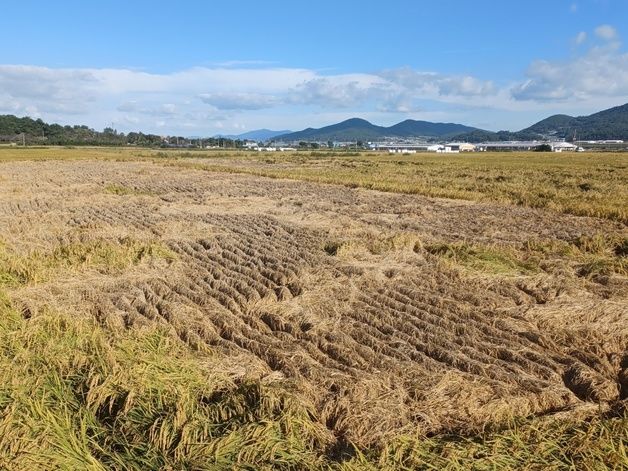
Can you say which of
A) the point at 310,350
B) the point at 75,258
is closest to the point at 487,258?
the point at 310,350

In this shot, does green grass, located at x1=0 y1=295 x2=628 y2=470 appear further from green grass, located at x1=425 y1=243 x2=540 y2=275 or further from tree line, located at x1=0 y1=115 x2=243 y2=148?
tree line, located at x1=0 y1=115 x2=243 y2=148

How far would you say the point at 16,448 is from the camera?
3.54 m

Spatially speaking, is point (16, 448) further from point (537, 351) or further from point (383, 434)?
point (537, 351)

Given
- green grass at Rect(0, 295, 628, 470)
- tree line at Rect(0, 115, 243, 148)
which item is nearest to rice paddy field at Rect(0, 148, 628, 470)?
green grass at Rect(0, 295, 628, 470)

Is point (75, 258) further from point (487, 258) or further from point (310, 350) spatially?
point (487, 258)

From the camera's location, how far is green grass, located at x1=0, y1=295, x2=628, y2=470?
3.55m

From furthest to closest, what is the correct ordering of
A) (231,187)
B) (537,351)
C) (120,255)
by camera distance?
(231,187)
(120,255)
(537,351)

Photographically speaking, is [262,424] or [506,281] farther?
[506,281]

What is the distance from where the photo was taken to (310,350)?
18.4 ft

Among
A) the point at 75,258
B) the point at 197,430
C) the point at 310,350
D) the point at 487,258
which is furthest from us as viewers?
the point at 487,258

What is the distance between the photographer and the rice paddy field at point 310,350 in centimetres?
374

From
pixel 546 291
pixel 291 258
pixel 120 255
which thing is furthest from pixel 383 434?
pixel 120 255

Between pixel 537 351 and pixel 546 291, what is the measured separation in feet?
7.42

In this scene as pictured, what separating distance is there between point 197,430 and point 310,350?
1921 millimetres
